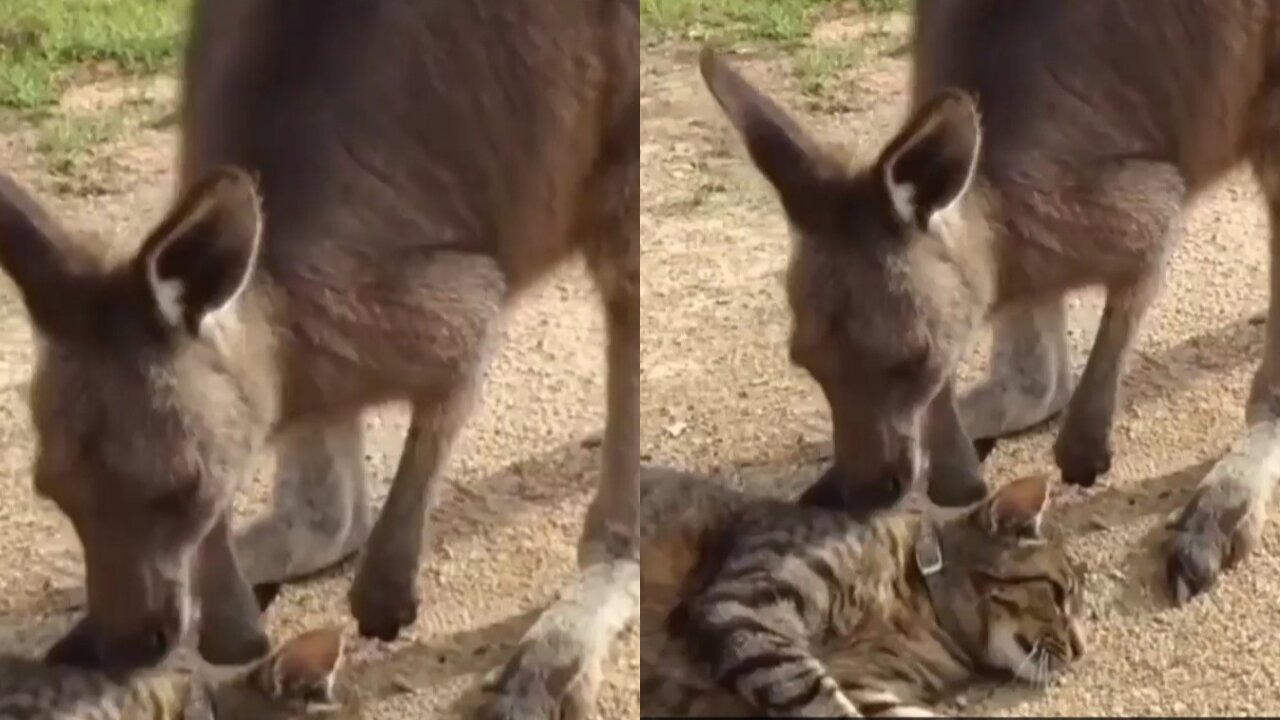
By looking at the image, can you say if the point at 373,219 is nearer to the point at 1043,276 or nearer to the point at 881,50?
the point at 881,50

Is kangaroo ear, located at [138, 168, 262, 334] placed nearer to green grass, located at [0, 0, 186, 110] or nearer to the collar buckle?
green grass, located at [0, 0, 186, 110]

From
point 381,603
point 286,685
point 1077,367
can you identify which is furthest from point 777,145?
point 286,685

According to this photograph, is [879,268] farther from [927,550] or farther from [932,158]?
[927,550]

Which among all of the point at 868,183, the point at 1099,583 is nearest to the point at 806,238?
the point at 868,183

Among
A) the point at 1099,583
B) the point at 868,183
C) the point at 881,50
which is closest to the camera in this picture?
the point at 868,183

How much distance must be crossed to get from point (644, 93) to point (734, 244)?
7.5 inches

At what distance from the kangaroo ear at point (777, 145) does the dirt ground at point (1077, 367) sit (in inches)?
1.1

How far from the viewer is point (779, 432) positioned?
178cm

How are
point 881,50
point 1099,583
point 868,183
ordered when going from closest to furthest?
point 868,183, point 881,50, point 1099,583

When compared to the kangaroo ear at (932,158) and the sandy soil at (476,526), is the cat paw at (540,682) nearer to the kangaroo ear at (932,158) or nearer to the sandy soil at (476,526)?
the sandy soil at (476,526)

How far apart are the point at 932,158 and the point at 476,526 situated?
2.22 feet

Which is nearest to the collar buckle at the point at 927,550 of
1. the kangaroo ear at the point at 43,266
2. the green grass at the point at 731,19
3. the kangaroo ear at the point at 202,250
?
the green grass at the point at 731,19

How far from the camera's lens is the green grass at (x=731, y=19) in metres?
1.76

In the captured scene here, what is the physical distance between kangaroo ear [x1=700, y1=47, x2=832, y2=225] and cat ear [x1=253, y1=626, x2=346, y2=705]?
2.26 feet
